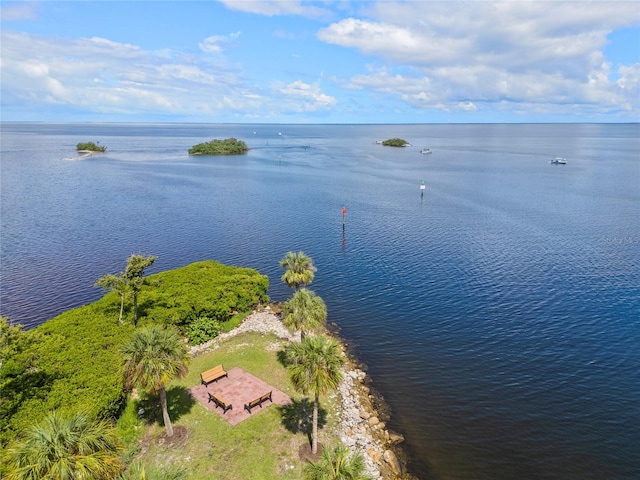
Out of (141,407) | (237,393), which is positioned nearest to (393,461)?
(237,393)

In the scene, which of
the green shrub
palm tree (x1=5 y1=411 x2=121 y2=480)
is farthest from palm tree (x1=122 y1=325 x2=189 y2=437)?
the green shrub

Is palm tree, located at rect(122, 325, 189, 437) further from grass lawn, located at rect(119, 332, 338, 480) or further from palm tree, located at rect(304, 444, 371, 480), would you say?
palm tree, located at rect(304, 444, 371, 480)

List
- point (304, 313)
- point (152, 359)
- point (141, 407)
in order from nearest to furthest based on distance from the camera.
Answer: point (152, 359), point (141, 407), point (304, 313)

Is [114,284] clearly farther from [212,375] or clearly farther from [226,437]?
[226,437]

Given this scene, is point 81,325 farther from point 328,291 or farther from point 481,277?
point 481,277

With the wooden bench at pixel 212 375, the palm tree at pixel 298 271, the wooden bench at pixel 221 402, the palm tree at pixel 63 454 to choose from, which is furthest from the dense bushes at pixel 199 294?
the palm tree at pixel 63 454

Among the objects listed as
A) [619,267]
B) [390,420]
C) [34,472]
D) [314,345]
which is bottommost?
[390,420]

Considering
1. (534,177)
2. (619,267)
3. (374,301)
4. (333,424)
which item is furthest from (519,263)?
(534,177)
